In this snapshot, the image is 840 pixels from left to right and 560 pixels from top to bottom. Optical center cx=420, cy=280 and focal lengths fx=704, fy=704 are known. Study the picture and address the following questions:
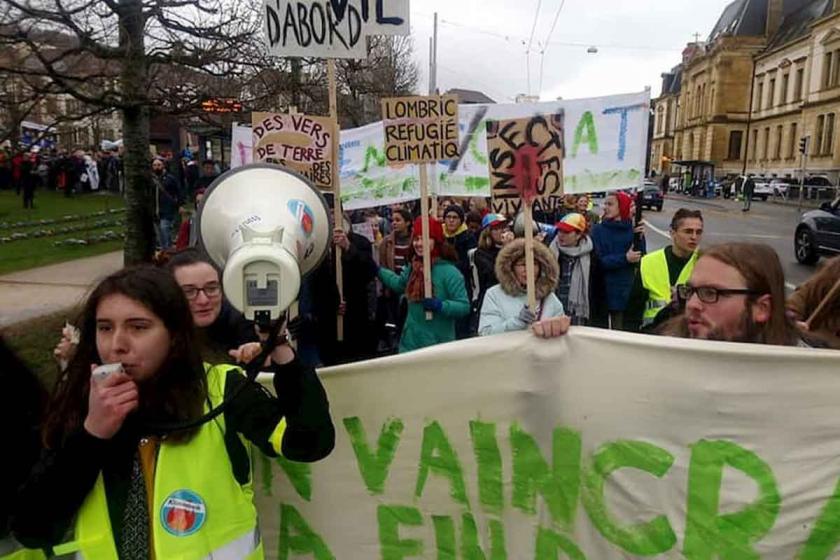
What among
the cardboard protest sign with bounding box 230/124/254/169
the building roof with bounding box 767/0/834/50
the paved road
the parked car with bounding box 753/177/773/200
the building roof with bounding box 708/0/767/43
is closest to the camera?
the cardboard protest sign with bounding box 230/124/254/169

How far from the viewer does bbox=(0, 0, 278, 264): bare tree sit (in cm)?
568

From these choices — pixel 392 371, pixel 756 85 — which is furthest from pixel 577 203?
pixel 756 85

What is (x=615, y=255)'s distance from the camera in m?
5.23

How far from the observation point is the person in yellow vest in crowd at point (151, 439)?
4.94 ft

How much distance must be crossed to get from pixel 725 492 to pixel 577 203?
776 cm

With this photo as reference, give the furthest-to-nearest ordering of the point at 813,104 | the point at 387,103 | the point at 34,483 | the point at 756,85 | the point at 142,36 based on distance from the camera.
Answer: the point at 756,85, the point at 813,104, the point at 142,36, the point at 387,103, the point at 34,483

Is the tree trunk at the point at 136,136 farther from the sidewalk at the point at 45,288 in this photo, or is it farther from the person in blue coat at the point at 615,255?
the person in blue coat at the point at 615,255

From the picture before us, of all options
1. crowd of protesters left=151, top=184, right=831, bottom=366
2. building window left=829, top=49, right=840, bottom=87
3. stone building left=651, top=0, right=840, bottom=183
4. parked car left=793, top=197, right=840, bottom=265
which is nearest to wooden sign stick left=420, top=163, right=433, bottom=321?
crowd of protesters left=151, top=184, right=831, bottom=366

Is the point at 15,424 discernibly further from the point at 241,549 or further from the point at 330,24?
the point at 330,24

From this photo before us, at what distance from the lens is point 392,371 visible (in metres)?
2.24

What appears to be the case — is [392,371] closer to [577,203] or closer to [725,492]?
[725,492]

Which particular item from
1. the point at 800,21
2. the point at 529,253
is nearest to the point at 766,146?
the point at 800,21

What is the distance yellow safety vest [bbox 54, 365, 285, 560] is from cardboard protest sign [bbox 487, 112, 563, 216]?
148 cm

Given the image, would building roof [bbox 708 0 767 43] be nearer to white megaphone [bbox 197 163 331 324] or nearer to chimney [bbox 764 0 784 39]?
chimney [bbox 764 0 784 39]
